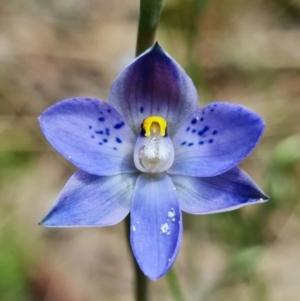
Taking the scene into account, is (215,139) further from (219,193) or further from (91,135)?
(91,135)

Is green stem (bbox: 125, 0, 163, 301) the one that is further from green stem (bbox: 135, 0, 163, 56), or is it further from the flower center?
the flower center

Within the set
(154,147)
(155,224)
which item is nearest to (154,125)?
(154,147)

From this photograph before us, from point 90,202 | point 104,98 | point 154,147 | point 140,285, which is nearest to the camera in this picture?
point 90,202

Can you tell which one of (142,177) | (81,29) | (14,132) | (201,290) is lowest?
(201,290)

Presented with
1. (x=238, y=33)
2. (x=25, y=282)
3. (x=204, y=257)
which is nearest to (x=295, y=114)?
(x=238, y=33)

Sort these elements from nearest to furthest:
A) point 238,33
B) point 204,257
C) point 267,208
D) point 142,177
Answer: point 142,177
point 267,208
point 204,257
point 238,33

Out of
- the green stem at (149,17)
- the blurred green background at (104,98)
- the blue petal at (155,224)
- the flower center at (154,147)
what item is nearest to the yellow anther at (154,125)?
the flower center at (154,147)

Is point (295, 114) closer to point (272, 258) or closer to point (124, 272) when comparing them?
point (272, 258)
